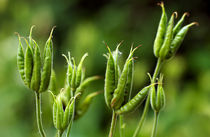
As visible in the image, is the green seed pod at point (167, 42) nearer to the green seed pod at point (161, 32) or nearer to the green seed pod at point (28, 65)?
the green seed pod at point (161, 32)

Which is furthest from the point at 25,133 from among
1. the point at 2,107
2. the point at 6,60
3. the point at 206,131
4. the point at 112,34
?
the point at 206,131

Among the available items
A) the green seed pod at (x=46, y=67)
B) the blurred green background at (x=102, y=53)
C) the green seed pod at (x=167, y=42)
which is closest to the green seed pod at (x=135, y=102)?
the green seed pod at (x=167, y=42)

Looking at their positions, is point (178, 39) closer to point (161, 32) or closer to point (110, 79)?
point (161, 32)

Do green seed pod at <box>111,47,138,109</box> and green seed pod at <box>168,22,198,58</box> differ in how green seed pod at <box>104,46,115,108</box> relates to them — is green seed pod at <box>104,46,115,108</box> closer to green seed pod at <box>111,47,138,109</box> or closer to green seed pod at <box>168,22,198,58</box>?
green seed pod at <box>111,47,138,109</box>

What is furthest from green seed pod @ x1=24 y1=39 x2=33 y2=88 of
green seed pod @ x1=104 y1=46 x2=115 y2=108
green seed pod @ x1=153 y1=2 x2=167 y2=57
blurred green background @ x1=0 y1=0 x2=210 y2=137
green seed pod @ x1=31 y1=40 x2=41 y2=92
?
blurred green background @ x1=0 y1=0 x2=210 y2=137

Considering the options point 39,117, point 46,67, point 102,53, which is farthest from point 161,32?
point 102,53

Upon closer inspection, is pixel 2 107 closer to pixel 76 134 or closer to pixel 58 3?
pixel 76 134

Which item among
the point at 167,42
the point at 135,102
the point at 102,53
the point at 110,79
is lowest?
the point at 135,102
